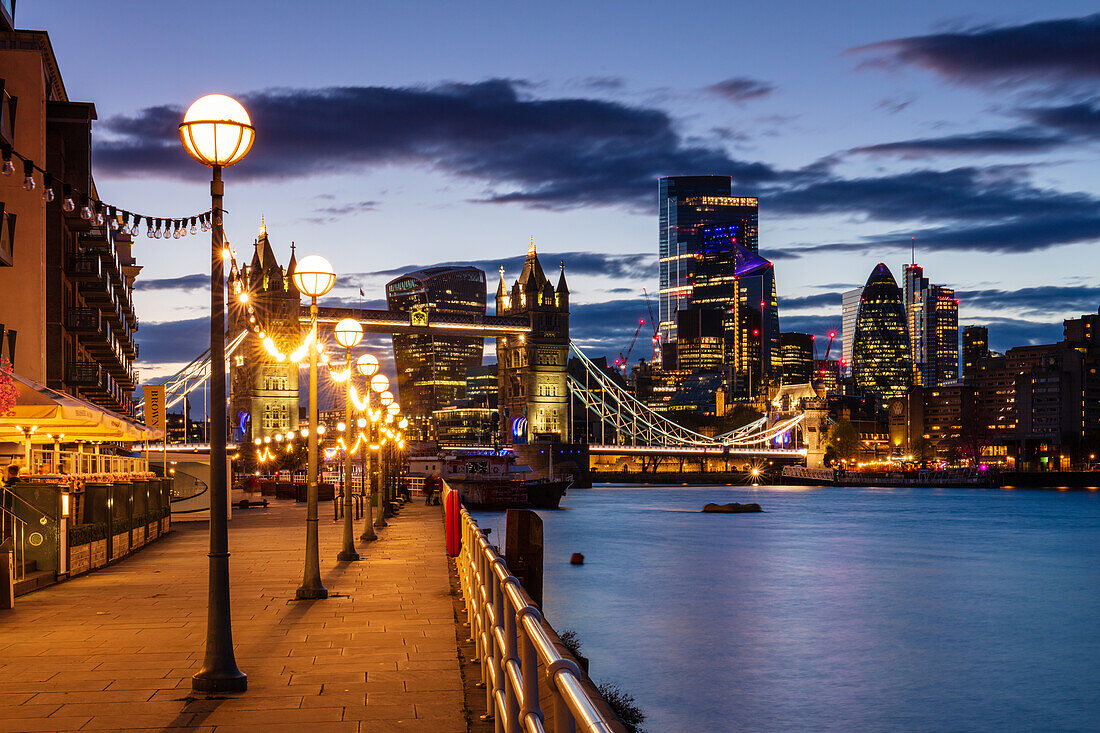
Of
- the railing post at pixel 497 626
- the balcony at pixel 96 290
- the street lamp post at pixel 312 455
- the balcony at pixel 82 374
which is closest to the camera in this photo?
the railing post at pixel 497 626

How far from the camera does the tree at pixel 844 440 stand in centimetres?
18876

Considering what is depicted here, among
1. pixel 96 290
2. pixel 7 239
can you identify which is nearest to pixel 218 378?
pixel 7 239

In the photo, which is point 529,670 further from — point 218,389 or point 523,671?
point 218,389

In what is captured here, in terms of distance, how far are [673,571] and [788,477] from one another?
120 m

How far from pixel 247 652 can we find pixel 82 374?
125ft

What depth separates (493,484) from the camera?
72.2 meters

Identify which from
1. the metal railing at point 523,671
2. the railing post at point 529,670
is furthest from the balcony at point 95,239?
the railing post at point 529,670

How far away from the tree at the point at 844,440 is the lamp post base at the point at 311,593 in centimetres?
17859

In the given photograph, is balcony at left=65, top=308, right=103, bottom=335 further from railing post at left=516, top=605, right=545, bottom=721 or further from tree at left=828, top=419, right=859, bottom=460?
tree at left=828, top=419, right=859, bottom=460

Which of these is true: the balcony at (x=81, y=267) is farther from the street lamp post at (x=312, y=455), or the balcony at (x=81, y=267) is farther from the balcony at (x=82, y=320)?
the street lamp post at (x=312, y=455)

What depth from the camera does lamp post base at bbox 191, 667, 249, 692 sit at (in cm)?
845

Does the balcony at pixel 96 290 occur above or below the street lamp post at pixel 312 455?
above

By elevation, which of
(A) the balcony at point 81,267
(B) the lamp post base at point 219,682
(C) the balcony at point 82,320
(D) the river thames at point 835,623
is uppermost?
(A) the balcony at point 81,267

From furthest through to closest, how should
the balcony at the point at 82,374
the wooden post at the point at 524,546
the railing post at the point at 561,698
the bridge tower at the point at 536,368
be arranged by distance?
the bridge tower at the point at 536,368 → the balcony at the point at 82,374 → the wooden post at the point at 524,546 → the railing post at the point at 561,698
